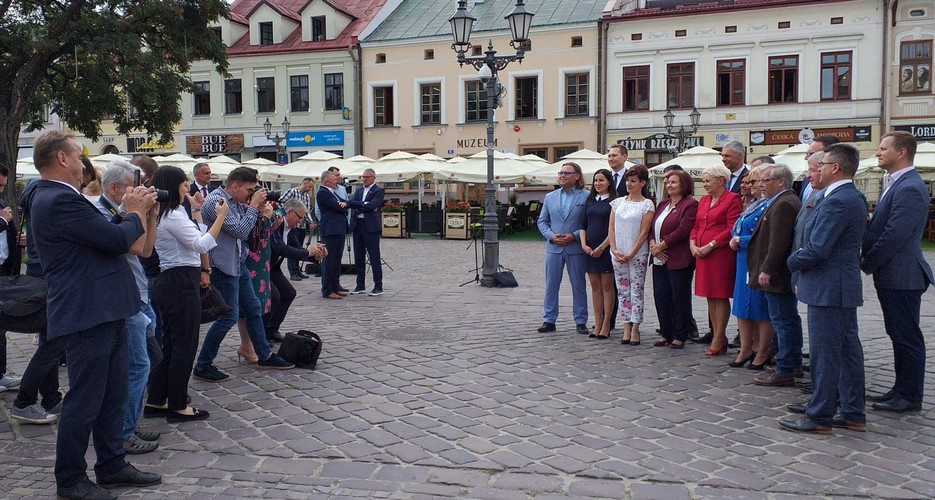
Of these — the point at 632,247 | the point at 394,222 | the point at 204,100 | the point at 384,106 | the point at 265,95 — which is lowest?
the point at 394,222

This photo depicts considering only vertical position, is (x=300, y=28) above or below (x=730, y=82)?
above

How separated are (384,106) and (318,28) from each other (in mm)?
5460

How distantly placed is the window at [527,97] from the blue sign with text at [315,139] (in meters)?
8.44

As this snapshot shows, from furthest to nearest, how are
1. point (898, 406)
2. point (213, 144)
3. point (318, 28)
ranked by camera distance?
point (213, 144), point (318, 28), point (898, 406)

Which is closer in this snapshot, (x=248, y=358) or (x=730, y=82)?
(x=248, y=358)

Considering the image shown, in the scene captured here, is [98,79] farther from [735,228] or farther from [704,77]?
[704,77]

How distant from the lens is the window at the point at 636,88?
110 feet

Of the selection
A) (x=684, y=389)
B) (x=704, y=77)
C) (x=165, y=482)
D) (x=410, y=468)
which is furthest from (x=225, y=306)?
(x=704, y=77)

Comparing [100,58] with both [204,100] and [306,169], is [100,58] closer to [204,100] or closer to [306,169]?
[306,169]

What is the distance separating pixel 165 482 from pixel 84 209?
1551mm

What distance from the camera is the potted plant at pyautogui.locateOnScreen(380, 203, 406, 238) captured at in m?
26.1

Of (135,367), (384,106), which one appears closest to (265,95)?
(384,106)

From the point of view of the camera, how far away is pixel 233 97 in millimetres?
40000

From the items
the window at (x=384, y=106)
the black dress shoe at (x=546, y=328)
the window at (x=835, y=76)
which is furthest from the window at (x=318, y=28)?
the black dress shoe at (x=546, y=328)
